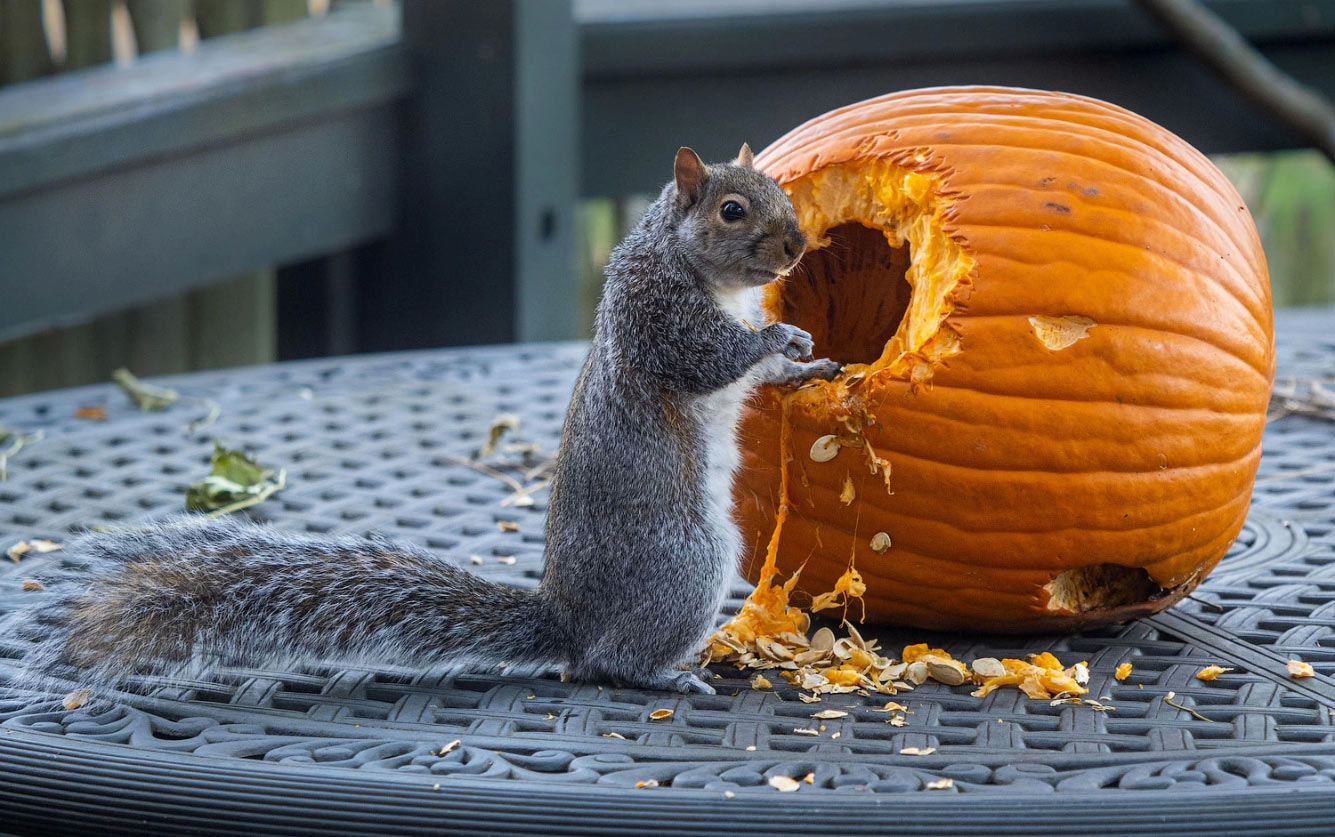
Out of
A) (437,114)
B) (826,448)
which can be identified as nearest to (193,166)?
(437,114)

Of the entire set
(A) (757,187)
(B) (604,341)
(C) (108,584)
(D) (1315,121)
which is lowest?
(C) (108,584)

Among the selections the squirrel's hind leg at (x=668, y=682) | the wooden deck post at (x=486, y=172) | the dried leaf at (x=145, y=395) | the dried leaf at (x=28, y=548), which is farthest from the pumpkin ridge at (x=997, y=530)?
the wooden deck post at (x=486, y=172)

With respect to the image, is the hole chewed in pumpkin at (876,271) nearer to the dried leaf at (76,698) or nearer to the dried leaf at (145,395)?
the dried leaf at (76,698)

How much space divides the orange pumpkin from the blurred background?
2.05 meters

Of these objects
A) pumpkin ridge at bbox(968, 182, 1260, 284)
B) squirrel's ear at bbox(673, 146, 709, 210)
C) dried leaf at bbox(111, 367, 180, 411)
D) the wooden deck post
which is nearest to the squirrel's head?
squirrel's ear at bbox(673, 146, 709, 210)

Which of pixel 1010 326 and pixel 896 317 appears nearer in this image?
pixel 1010 326

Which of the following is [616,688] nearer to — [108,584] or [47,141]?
[108,584]

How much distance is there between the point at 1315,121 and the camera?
365 centimetres

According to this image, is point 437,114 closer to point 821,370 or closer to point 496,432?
point 496,432

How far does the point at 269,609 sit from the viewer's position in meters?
1.51

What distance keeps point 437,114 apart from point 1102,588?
2490 mm

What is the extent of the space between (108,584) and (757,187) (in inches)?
33.6

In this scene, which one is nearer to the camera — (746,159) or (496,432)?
(746,159)

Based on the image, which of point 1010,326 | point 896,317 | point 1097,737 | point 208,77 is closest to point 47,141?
point 208,77
